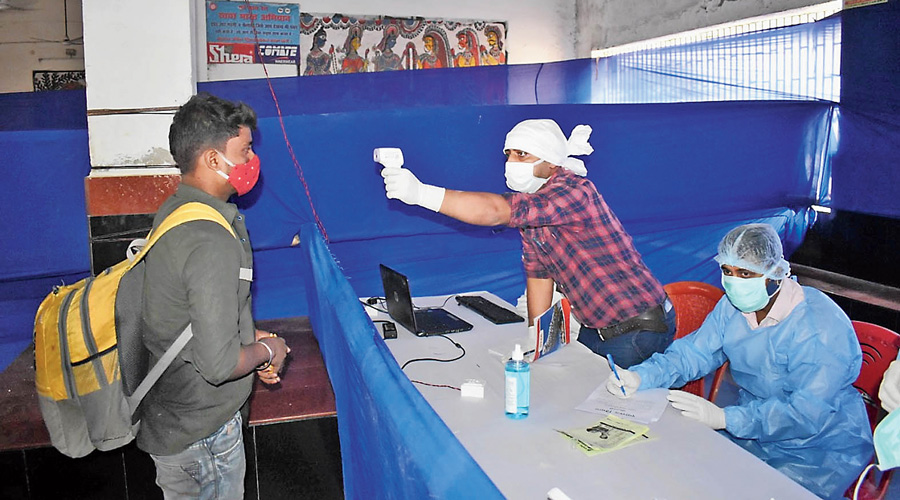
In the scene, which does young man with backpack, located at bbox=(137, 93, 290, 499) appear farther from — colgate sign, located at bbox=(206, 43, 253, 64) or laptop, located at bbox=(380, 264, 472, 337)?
colgate sign, located at bbox=(206, 43, 253, 64)

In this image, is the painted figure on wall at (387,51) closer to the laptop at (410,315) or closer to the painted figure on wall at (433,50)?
the painted figure on wall at (433,50)

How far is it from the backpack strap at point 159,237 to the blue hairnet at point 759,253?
146 centimetres

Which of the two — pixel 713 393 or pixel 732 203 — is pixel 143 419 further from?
pixel 732 203

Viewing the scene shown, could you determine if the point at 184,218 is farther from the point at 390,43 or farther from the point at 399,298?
the point at 390,43

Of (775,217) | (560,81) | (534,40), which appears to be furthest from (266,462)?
(534,40)

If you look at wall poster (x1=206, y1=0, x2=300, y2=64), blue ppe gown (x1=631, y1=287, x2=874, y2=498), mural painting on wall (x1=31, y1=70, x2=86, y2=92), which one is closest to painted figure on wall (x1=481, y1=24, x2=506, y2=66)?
wall poster (x1=206, y1=0, x2=300, y2=64)

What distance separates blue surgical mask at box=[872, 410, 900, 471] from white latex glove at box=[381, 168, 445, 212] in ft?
4.32

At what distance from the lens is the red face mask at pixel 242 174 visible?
1.64 m

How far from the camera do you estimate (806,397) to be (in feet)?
6.33

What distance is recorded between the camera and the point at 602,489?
4.87ft

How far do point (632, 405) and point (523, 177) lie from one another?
0.87 metres

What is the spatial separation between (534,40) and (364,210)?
4.02 metres

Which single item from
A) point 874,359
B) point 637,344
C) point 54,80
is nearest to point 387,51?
point 54,80

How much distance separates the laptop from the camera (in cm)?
266
